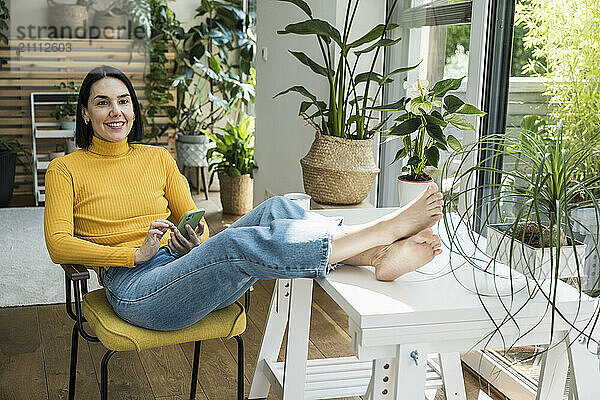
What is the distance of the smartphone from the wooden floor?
687mm

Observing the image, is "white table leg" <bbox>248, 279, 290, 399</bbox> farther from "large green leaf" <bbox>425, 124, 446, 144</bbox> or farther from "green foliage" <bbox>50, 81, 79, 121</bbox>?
"green foliage" <bbox>50, 81, 79, 121</bbox>

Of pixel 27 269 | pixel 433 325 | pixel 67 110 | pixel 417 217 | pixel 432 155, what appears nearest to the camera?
pixel 433 325

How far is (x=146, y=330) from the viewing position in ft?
6.34

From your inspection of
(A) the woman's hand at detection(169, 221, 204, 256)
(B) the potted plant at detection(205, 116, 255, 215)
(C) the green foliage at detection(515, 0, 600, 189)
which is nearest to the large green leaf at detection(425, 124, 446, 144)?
(C) the green foliage at detection(515, 0, 600, 189)

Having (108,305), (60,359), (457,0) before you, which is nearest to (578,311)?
(108,305)

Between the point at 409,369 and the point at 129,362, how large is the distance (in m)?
1.54

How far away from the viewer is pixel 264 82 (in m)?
4.54

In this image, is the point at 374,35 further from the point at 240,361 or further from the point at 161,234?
the point at 240,361

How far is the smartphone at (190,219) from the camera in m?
2.08

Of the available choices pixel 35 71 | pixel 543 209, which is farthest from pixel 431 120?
pixel 35 71

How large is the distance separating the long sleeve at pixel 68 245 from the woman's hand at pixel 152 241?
0.8 inches

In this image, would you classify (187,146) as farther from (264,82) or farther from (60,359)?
(60,359)

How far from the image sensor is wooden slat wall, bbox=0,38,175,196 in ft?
18.3

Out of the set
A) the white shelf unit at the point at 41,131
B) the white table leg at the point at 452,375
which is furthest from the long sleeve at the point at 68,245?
the white shelf unit at the point at 41,131
